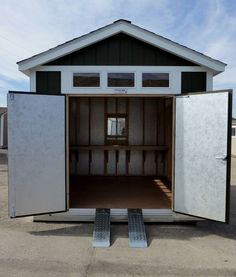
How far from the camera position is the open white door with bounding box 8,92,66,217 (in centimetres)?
450

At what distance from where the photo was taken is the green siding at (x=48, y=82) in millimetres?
4871

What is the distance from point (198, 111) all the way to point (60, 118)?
2.22m

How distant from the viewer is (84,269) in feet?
11.0

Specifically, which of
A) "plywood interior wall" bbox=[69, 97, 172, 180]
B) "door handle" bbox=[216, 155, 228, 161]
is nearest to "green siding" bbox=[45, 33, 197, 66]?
"door handle" bbox=[216, 155, 228, 161]

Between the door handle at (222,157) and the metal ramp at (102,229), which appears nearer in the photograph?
the metal ramp at (102,229)

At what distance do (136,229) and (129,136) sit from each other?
14.6ft

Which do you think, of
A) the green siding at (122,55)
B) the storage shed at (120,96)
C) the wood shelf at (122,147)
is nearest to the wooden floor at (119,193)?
the storage shed at (120,96)

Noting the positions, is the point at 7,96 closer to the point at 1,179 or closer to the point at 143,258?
the point at 143,258

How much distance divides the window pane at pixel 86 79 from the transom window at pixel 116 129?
12.1ft

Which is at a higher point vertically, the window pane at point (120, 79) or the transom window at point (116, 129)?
the window pane at point (120, 79)

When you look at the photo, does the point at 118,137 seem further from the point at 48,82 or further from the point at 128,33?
the point at 128,33

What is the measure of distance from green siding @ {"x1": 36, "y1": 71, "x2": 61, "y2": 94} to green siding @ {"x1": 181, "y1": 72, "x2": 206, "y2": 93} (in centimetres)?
212

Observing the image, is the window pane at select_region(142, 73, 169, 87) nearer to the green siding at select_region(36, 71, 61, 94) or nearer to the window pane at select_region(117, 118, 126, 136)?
the green siding at select_region(36, 71, 61, 94)

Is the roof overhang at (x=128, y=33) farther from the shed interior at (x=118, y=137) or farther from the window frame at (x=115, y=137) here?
the window frame at (x=115, y=137)
